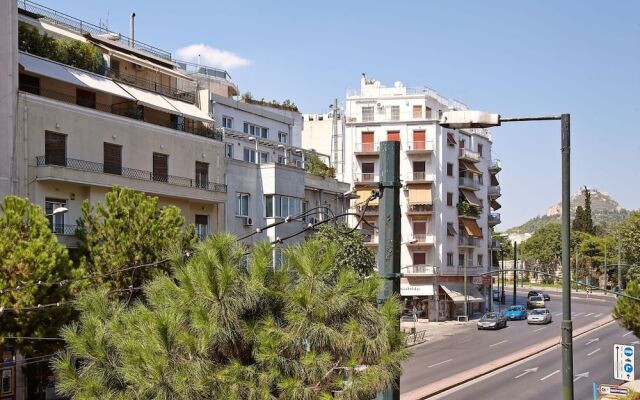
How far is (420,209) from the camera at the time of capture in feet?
217

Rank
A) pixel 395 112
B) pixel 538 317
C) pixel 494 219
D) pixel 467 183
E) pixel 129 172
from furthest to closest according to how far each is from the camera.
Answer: pixel 494 219 < pixel 467 183 < pixel 395 112 < pixel 538 317 < pixel 129 172

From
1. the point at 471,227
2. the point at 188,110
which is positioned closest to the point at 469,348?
the point at 188,110

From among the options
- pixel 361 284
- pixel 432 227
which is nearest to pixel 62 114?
pixel 361 284

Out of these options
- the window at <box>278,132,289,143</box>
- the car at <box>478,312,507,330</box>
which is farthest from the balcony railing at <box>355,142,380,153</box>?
the car at <box>478,312,507,330</box>

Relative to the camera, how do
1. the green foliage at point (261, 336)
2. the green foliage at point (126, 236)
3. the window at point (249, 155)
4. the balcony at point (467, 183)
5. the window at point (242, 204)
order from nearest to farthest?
the green foliage at point (261, 336), the green foliage at point (126, 236), the window at point (242, 204), the window at point (249, 155), the balcony at point (467, 183)

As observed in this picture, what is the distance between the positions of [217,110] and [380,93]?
2648 centimetres

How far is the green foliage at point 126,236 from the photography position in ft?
83.5

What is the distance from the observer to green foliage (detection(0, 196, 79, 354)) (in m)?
20.9

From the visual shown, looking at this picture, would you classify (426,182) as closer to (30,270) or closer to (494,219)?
(494,219)

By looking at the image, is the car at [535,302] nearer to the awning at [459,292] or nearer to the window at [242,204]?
the awning at [459,292]

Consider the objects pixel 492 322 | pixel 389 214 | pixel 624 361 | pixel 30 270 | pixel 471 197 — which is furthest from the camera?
pixel 471 197

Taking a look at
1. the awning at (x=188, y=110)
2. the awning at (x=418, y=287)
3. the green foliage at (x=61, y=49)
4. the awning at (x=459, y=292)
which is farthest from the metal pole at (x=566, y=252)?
the awning at (x=459, y=292)

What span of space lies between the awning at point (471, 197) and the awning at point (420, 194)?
17.8 feet

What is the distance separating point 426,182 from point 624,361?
4555 cm
